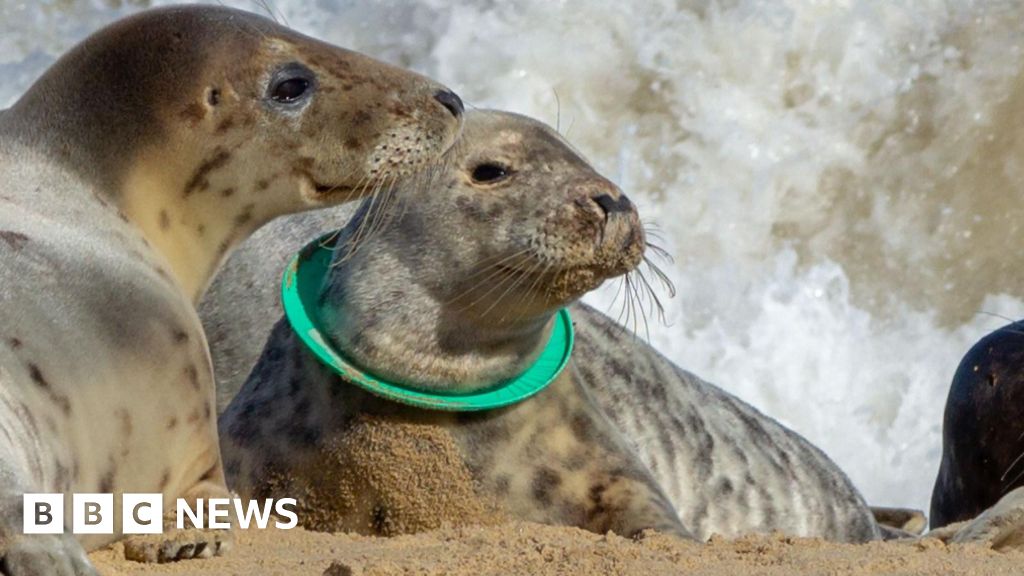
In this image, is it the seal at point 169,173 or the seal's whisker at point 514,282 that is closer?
the seal at point 169,173

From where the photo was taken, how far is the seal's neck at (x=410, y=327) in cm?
573

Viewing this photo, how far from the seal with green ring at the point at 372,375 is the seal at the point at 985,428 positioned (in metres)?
1.66

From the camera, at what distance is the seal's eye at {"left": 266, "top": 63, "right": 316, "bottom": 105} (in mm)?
5203

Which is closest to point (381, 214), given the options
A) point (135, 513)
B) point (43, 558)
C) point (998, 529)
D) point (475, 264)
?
point (475, 264)

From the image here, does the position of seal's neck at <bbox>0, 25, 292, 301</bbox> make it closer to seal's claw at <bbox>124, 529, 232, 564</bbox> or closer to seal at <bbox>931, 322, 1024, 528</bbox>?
seal's claw at <bbox>124, 529, 232, 564</bbox>

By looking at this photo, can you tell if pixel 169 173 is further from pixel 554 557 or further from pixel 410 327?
pixel 554 557

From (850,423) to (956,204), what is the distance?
1818mm

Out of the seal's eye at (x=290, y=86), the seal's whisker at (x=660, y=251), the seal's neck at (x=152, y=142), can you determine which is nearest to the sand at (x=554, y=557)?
A: the seal's neck at (x=152, y=142)

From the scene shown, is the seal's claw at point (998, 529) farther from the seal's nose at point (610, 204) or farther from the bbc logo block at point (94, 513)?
the bbc logo block at point (94, 513)

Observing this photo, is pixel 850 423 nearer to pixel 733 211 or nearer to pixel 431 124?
pixel 733 211

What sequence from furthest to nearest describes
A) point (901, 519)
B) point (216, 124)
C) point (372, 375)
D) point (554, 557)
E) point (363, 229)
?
point (901, 519) → point (363, 229) → point (372, 375) → point (216, 124) → point (554, 557)

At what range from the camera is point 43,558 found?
147 inches

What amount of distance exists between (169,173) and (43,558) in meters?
1.54

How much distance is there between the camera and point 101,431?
449 cm
